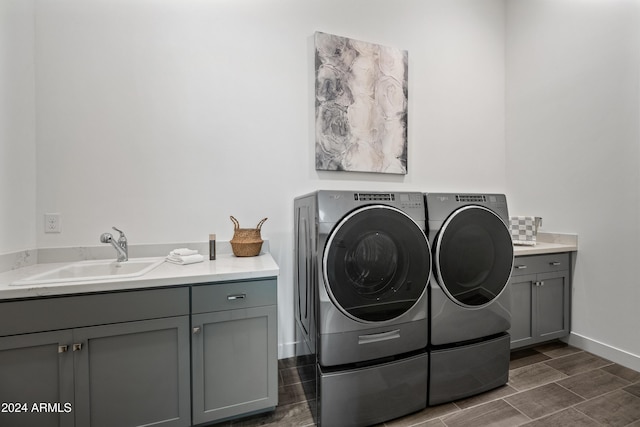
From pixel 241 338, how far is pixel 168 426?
20.0 inches

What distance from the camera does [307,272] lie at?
65.0 inches

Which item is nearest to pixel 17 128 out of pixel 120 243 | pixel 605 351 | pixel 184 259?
pixel 120 243

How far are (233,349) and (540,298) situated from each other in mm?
2309

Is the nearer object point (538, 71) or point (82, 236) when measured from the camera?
point (82, 236)

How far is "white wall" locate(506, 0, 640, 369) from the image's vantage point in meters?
1.94

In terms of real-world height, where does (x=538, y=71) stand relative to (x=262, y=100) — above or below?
above

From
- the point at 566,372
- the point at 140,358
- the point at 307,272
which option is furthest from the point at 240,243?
the point at 566,372

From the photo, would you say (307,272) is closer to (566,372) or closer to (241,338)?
(241,338)

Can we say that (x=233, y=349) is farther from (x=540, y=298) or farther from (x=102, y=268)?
(x=540, y=298)

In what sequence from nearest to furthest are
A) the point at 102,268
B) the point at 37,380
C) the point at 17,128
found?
the point at 37,380 < the point at 17,128 < the point at 102,268

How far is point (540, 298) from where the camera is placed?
2160 millimetres

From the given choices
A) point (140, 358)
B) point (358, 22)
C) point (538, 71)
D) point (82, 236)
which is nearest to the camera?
point (140, 358)

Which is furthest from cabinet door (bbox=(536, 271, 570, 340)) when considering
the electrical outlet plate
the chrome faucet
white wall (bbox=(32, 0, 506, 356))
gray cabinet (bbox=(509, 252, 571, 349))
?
the electrical outlet plate

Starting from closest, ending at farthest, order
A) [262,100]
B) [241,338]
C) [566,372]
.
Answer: [241,338] → [566,372] → [262,100]
